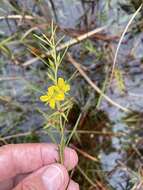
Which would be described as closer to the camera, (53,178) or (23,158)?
(53,178)

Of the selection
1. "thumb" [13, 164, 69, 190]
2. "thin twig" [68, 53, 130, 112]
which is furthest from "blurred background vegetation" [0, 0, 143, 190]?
"thumb" [13, 164, 69, 190]

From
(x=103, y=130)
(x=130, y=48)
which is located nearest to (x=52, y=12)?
(x=130, y=48)

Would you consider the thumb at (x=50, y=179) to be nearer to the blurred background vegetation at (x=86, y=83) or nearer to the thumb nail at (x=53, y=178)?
the thumb nail at (x=53, y=178)

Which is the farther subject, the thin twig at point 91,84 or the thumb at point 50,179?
the thin twig at point 91,84

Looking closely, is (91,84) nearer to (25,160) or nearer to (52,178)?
(25,160)

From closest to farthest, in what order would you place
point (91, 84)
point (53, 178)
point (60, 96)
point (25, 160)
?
point (60, 96) < point (53, 178) < point (25, 160) < point (91, 84)

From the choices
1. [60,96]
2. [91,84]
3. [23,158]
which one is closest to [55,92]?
[60,96]

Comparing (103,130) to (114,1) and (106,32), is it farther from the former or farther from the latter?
(114,1)

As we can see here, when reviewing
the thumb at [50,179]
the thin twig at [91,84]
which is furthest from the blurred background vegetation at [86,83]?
the thumb at [50,179]

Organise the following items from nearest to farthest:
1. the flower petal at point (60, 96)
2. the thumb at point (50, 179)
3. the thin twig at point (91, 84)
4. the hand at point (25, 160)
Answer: the flower petal at point (60, 96)
the thumb at point (50, 179)
the hand at point (25, 160)
the thin twig at point (91, 84)
